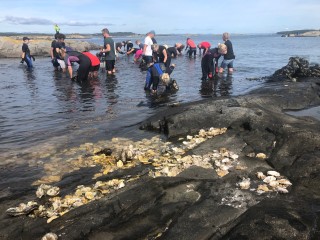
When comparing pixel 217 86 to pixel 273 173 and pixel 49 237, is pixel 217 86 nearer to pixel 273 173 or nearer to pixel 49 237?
pixel 273 173

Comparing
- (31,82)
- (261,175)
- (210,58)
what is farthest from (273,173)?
(31,82)

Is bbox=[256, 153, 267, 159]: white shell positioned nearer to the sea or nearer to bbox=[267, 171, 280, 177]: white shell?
bbox=[267, 171, 280, 177]: white shell

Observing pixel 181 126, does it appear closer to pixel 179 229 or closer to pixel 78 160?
pixel 78 160

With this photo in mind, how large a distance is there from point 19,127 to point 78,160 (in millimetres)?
4003

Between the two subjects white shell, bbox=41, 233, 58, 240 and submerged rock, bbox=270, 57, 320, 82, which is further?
submerged rock, bbox=270, 57, 320, 82

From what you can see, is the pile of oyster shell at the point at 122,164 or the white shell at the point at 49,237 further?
the pile of oyster shell at the point at 122,164

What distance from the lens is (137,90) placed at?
1648 centimetres

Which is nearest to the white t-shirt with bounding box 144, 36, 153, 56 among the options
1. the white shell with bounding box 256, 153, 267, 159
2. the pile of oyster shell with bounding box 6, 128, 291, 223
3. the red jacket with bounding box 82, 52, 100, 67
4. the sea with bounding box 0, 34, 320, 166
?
the sea with bounding box 0, 34, 320, 166

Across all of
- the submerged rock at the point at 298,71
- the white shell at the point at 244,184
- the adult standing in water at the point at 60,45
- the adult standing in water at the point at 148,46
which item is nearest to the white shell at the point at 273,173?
the white shell at the point at 244,184

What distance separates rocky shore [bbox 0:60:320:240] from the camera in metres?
4.46

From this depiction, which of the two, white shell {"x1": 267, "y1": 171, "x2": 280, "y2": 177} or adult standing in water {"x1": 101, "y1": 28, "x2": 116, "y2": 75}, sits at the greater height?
adult standing in water {"x1": 101, "y1": 28, "x2": 116, "y2": 75}

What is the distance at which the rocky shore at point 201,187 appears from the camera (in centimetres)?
446

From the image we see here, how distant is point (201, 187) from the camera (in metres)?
5.55

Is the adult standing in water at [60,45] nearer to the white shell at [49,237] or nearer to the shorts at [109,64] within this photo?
the shorts at [109,64]
